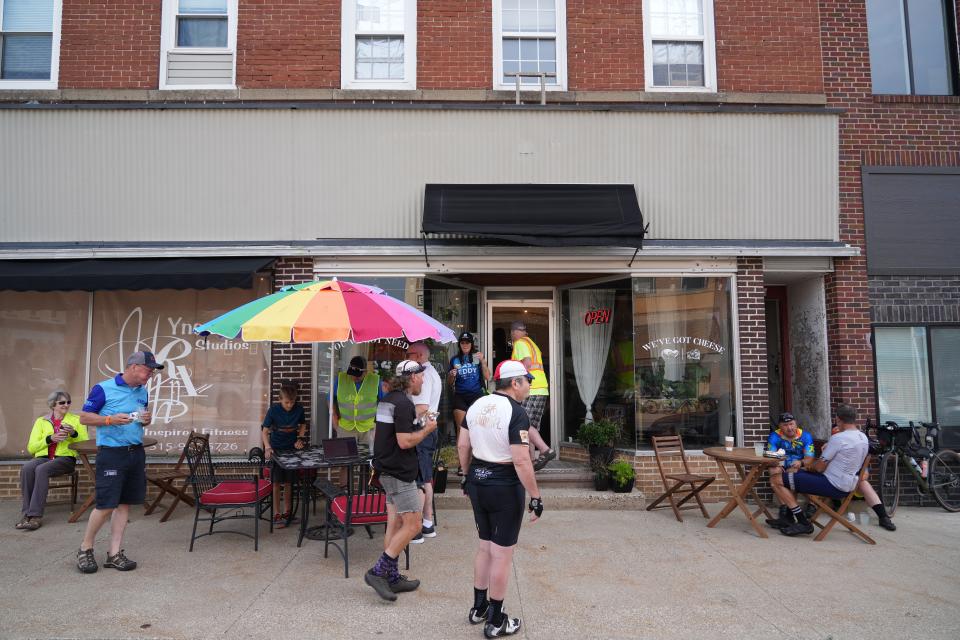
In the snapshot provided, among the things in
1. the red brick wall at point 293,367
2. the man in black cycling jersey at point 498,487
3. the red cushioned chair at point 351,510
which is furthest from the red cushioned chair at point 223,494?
the man in black cycling jersey at point 498,487

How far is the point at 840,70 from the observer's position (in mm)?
8719

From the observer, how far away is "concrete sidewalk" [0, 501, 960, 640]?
4.41 meters

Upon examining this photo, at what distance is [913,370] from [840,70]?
4.37m

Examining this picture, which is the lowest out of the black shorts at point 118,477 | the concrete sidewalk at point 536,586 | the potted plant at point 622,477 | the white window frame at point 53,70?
the concrete sidewalk at point 536,586

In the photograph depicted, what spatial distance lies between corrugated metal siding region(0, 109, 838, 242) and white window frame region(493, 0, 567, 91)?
482mm

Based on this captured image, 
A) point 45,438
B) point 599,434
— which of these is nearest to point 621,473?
point 599,434

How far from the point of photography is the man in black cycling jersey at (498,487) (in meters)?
4.05

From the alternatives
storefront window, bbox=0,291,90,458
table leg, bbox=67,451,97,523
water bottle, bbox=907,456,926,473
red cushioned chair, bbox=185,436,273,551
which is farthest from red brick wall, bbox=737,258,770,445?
storefront window, bbox=0,291,90,458

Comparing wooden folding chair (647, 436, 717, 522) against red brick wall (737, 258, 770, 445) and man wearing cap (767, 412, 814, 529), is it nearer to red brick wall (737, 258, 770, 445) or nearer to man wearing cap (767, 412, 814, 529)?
man wearing cap (767, 412, 814, 529)

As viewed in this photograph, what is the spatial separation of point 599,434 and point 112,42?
8605 millimetres

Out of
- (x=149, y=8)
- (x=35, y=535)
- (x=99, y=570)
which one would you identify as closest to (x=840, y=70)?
(x=149, y=8)

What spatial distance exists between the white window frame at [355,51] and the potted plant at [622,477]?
5828 mm

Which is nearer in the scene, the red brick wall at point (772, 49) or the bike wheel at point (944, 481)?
the bike wheel at point (944, 481)

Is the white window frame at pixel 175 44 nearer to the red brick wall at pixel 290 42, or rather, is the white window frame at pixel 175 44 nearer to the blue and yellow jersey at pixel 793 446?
the red brick wall at pixel 290 42
